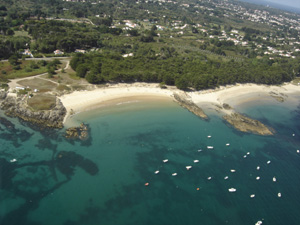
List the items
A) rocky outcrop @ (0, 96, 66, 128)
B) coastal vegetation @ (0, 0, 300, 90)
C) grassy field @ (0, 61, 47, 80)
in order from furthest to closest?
coastal vegetation @ (0, 0, 300, 90)
grassy field @ (0, 61, 47, 80)
rocky outcrop @ (0, 96, 66, 128)

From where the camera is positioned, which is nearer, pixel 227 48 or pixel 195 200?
pixel 195 200

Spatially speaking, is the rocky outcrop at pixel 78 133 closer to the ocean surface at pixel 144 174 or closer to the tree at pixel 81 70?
the ocean surface at pixel 144 174

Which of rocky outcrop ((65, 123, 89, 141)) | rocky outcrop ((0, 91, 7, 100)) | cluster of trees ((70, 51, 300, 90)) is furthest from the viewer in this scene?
cluster of trees ((70, 51, 300, 90))

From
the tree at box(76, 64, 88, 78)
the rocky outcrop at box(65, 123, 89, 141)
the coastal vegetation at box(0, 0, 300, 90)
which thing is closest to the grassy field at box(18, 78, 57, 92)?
the coastal vegetation at box(0, 0, 300, 90)

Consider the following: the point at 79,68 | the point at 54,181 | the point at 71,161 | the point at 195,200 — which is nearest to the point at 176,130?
the point at 195,200

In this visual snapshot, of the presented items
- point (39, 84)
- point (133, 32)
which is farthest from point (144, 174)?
point (133, 32)

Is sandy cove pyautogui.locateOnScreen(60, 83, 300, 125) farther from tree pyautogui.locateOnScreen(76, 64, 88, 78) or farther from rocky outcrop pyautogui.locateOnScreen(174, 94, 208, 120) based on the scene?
tree pyautogui.locateOnScreen(76, 64, 88, 78)

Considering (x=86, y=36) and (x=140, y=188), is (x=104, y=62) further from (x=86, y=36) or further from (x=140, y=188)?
(x=140, y=188)
